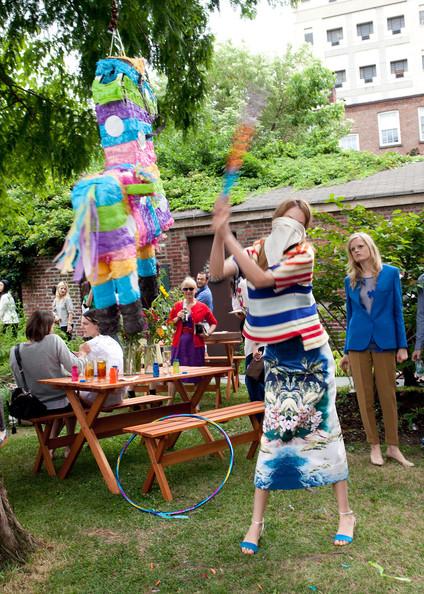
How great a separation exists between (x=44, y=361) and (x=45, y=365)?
0.12 feet

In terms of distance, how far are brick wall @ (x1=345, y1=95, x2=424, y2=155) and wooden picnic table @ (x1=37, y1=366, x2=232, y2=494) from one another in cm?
2826

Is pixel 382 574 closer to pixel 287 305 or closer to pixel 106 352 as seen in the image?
pixel 287 305

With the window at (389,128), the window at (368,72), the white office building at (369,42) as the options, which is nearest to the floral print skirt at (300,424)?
the window at (389,128)

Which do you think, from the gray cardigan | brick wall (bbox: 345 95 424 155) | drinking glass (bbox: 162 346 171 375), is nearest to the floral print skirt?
drinking glass (bbox: 162 346 171 375)

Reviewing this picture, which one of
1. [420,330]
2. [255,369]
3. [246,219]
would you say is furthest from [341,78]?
[420,330]

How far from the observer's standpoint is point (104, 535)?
3475 mm

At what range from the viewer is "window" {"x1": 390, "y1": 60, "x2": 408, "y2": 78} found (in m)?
41.3

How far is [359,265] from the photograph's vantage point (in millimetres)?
4617

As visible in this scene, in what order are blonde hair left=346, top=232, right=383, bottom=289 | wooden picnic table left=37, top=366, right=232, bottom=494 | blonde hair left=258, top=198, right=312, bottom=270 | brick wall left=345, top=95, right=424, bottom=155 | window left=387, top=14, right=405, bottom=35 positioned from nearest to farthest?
blonde hair left=258, top=198, right=312, bottom=270 < wooden picnic table left=37, top=366, right=232, bottom=494 < blonde hair left=346, top=232, right=383, bottom=289 < brick wall left=345, top=95, right=424, bottom=155 < window left=387, top=14, right=405, bottom=35

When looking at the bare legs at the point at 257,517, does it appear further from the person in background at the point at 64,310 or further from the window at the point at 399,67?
the window at the point at 399,67

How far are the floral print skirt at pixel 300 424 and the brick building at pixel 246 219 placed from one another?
766 cm

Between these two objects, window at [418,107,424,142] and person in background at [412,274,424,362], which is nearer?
person in background at [412,274,424,362]

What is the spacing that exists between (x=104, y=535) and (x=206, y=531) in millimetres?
591

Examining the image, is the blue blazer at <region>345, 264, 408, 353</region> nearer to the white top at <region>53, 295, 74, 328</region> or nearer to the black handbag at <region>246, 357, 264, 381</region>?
the black handbag at <region>246, 357, 264, 381</region>
